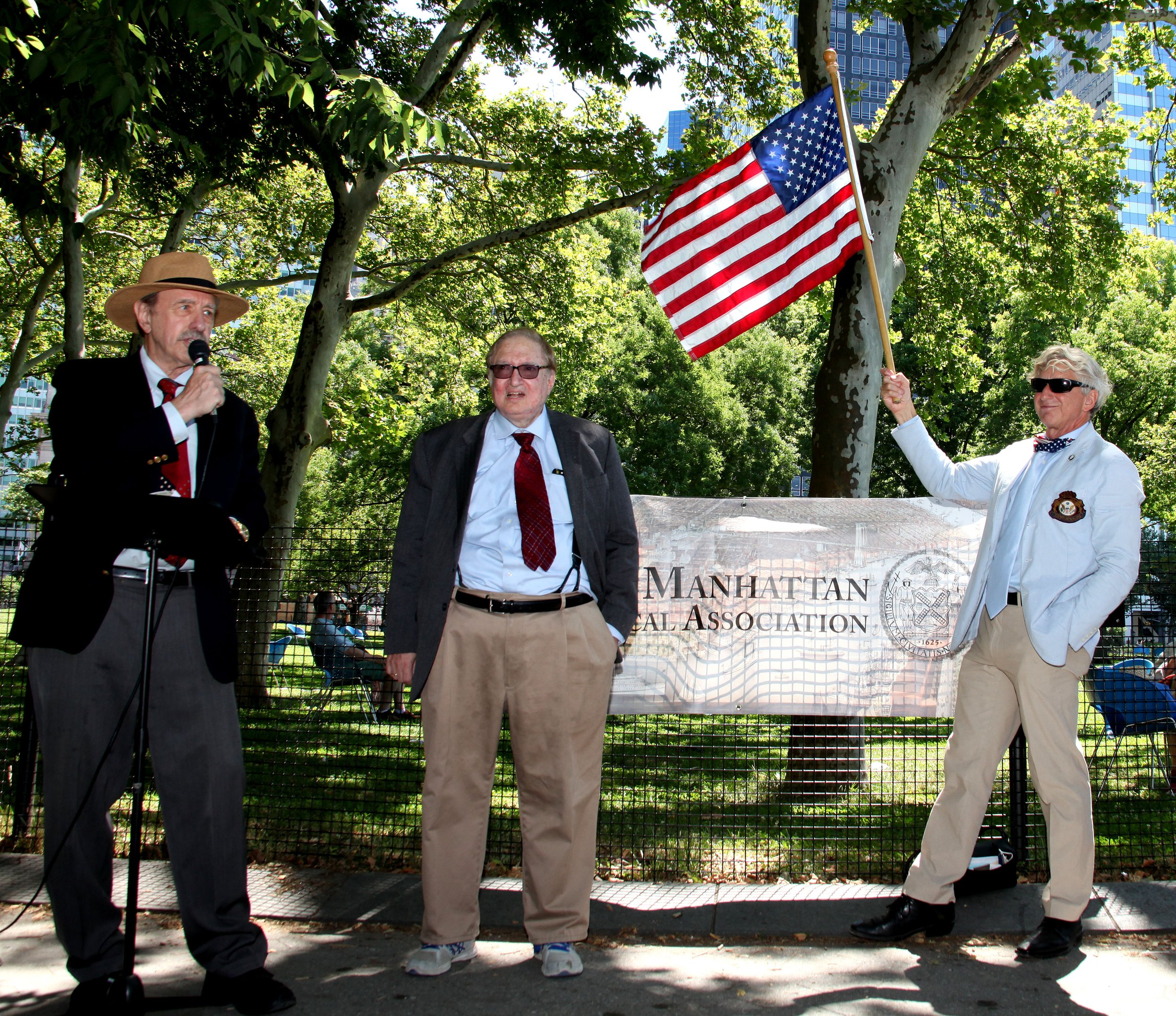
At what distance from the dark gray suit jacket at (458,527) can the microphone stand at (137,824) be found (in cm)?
102

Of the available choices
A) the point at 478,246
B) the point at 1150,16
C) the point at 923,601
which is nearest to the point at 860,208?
the point at 923,601

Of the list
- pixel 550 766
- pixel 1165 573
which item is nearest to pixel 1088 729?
pixel 1165 573

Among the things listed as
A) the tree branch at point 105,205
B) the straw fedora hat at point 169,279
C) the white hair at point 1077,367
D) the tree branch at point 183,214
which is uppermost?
the tree branch at point 105,205

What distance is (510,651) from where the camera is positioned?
4082 millimetres

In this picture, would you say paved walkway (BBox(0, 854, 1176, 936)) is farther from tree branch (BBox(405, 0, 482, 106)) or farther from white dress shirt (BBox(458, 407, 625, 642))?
tree branch (BBox(405, 0, 482, 106))

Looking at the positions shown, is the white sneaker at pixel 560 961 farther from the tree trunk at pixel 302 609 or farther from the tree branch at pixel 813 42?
the tree branch at pixel 813 42

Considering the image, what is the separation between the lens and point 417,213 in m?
20.0

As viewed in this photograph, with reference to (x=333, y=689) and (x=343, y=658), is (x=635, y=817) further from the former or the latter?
(x=333, y=689)

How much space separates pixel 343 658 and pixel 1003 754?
3.85 meters

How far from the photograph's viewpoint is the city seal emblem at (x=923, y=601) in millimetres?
5426

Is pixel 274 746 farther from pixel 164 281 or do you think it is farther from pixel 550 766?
pixel 164 281

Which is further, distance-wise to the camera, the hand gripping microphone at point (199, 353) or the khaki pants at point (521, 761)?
the khaki pants at point (521, 761)

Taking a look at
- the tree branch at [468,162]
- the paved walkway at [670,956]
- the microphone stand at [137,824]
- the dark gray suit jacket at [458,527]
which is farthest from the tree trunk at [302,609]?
the tree branch at [468,162]

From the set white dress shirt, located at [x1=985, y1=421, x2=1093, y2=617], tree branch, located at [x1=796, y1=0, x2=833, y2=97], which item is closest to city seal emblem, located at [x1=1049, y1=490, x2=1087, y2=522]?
white dress shirt, located at [x1=985, y1=421, x2=1093, y2=617]
